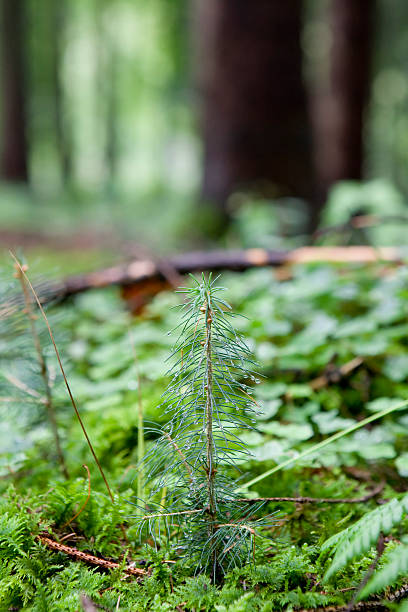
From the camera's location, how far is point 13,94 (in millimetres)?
14164

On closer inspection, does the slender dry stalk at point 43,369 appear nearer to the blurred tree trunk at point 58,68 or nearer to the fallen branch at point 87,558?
the fallen branch at point 87,558

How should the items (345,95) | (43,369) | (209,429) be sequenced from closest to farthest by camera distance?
(209,429) < (43,369) < (345,95)

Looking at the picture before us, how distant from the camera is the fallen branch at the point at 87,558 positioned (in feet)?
3.79

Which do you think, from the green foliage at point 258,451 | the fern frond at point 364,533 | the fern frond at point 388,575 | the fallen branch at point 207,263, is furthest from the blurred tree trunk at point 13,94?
the fern frond at point 388,575

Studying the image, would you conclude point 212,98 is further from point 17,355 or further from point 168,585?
point 168,585

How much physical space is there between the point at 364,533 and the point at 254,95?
568 cm

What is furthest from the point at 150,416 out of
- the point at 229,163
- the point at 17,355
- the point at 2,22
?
the point at 2,22

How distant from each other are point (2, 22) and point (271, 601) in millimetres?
16537

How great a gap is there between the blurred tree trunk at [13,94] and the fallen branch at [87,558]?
51.4 ft

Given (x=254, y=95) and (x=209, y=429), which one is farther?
(x=254, y=95)

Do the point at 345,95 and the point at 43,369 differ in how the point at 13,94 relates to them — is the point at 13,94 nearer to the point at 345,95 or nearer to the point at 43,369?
the point at 345,95

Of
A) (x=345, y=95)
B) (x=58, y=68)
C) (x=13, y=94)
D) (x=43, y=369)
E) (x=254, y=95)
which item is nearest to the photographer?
(x=43, y=369)

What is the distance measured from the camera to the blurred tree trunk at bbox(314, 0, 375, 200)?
670 cm

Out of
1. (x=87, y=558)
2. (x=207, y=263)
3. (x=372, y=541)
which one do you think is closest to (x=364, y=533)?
(x=372, y=541)
